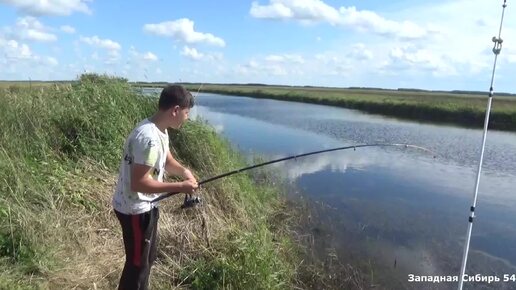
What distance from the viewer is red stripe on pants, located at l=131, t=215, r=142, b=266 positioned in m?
3.39

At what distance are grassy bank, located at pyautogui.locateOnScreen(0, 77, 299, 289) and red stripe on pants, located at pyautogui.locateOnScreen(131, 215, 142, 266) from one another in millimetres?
1061

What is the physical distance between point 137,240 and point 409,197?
Result: 29.7 feet

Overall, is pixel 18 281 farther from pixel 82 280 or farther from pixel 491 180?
pixel 491 180

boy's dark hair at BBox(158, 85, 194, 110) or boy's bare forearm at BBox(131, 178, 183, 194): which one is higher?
boy's dark hair at BBox(158, 85, 194, 110)

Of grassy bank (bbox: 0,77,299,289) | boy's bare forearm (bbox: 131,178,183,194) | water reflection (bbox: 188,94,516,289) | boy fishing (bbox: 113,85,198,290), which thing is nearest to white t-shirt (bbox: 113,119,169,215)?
boy fishing (bbox: 113,85,198,290)

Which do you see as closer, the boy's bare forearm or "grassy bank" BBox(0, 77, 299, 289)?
the boy's bare forearm

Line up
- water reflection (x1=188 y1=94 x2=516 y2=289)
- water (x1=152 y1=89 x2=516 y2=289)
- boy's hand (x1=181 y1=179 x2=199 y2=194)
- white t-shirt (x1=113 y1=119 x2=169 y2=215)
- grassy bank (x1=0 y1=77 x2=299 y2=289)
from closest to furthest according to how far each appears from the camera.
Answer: white t-shirt (x1=113 y1=119 x2=169 y2=215) < boy's hand (x1=181 y1=179 x2=199 y2=194) < grassy bank (x1=0 y1=77 x2=299 y2=289) < water (x1=152 y1=89 x2=516 y2=289) < water reflection (x1=188 y1=94 x2=516 y2=289)

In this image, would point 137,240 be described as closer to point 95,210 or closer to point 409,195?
point 95,210

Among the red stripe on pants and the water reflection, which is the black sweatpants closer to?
the red stripe on pants

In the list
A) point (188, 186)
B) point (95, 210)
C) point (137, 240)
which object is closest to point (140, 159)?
point (188, 186)

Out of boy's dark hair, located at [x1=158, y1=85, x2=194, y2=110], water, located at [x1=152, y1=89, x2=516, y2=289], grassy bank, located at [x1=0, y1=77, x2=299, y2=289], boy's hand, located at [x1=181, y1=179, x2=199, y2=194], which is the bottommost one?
water, located at [x1=152, y1=89, x2=516, y2=289]

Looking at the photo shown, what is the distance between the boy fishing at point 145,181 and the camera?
317 cm

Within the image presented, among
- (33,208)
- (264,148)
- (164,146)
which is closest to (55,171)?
(33,208)

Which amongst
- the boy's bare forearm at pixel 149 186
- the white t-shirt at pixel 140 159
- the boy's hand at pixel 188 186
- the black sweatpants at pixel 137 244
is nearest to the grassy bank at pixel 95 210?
the black sweatpants at pixel 137 244
